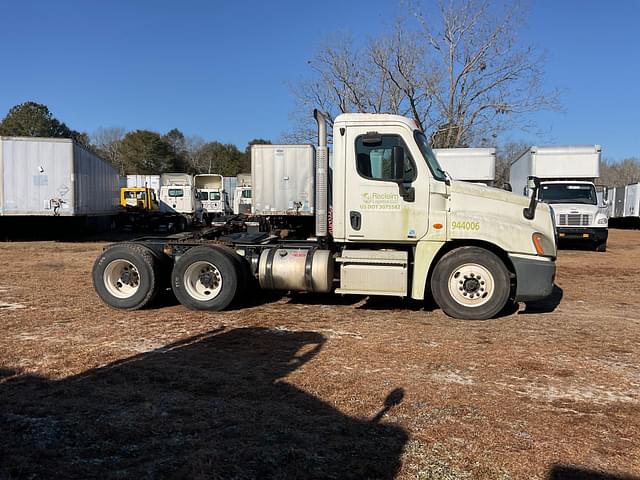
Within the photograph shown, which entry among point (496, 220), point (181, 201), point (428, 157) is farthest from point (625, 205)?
point (428, 157)

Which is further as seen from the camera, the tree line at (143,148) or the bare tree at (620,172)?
the bare tree at (620,172)

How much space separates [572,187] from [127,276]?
15763 millimetres

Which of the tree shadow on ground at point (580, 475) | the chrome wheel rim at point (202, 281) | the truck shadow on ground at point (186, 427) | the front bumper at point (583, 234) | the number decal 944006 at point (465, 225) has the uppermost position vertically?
the number decal 944006 at point (465, 225)

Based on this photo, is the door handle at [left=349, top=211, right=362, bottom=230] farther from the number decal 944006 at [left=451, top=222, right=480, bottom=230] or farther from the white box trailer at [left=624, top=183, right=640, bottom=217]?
the white box trailer at [left=624, top=183, right=640, bottom=217]

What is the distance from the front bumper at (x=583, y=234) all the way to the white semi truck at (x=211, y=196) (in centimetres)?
2190

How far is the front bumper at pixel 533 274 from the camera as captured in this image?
22.7 feet

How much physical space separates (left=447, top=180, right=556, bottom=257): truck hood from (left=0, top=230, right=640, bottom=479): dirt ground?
1151mm

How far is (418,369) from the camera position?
5070mm

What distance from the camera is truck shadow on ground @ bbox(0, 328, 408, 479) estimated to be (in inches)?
123

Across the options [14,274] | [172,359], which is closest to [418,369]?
[172,359]

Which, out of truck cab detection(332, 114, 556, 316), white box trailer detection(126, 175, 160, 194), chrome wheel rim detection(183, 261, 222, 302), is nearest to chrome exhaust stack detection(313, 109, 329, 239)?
truck cab detection(332, 114, 556, 316)

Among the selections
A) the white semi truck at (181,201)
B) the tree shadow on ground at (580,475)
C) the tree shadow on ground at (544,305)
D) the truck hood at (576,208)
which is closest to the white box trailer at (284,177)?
the truck hood at (576,208)

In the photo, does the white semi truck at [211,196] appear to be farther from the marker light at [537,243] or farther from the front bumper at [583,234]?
the marker light at [537,243]

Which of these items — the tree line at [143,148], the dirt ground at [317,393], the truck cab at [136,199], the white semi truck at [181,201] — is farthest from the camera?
the tree line at [143,148]
